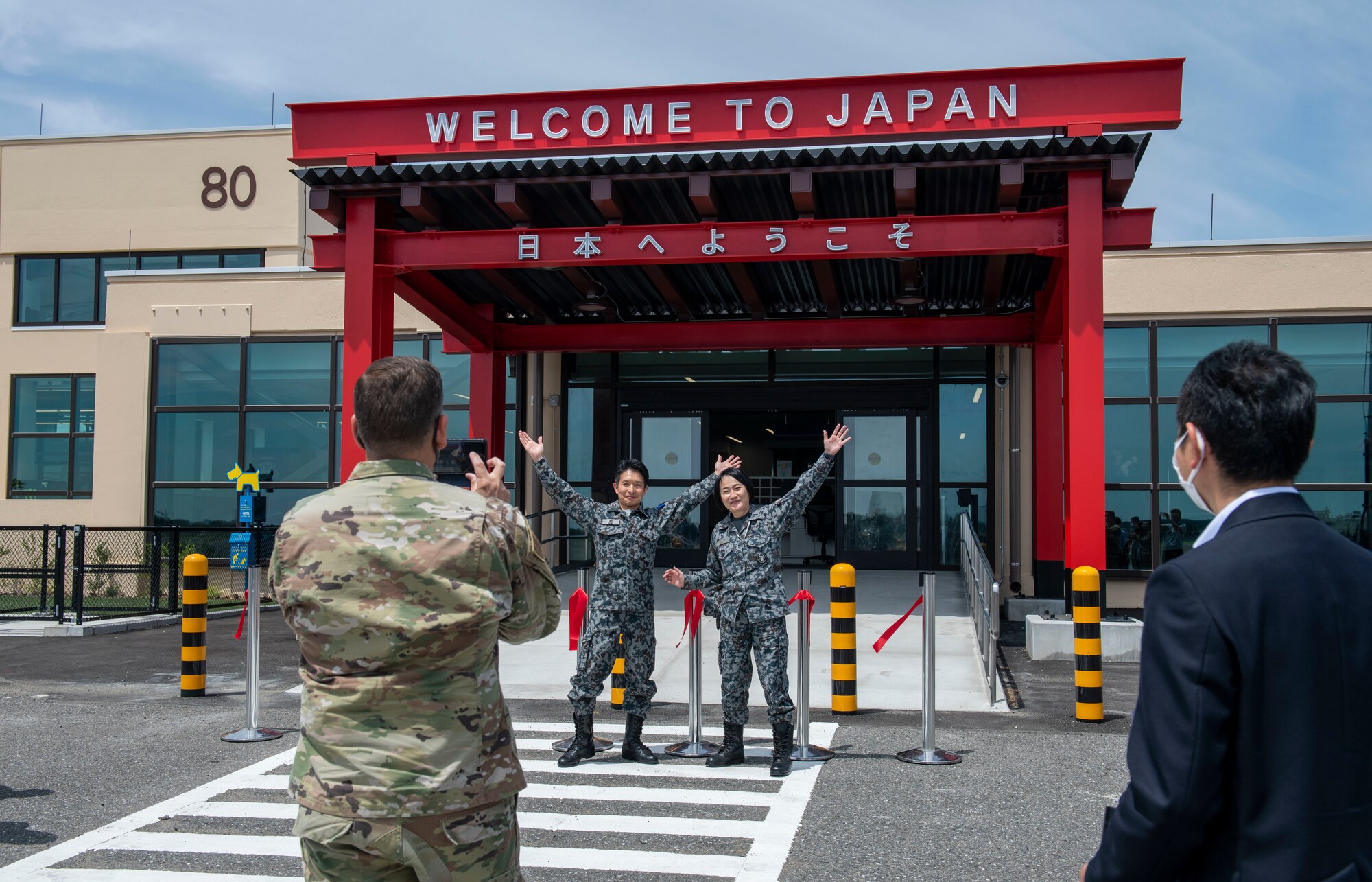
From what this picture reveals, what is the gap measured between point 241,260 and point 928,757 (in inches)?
761

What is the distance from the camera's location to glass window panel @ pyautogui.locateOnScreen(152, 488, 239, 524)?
19828mm

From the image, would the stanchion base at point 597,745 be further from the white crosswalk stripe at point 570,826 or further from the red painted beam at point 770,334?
the red painted beam at point 770,334

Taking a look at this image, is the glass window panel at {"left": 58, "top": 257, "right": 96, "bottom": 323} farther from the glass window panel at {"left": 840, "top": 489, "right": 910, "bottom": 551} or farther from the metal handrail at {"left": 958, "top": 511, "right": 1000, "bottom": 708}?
the metal handrail at {"left": 958, "top": 511, "right": 1000, "bottom": 708}

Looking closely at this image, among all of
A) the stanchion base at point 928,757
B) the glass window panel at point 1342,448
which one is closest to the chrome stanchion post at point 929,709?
the stanchion base at point 928,757

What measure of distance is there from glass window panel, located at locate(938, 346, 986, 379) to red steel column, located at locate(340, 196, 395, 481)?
960 centimetres

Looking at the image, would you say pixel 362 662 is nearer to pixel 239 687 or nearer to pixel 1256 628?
pixel 1256 628

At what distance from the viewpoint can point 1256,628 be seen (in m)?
1.94

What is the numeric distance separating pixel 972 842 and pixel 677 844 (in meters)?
1.39

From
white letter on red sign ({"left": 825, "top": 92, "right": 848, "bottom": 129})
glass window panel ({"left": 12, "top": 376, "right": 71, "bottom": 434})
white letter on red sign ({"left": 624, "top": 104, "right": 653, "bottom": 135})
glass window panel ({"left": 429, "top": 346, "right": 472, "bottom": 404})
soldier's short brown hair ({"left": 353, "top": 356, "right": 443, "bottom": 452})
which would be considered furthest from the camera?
glass window panel ({"left": 12, "top": 376, "right": 71, "bottom": 434})

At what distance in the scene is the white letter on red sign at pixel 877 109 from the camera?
11938 mm

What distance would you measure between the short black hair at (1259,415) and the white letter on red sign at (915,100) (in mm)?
10314

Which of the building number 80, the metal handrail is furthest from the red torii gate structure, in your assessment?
the building number 80

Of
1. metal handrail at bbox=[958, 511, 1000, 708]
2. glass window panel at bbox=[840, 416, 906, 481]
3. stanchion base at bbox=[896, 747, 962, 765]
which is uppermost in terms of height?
glass window panel at bbox=[840, 416, 906, 481]

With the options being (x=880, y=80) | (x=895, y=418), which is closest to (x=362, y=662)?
(x=880, y=80)
